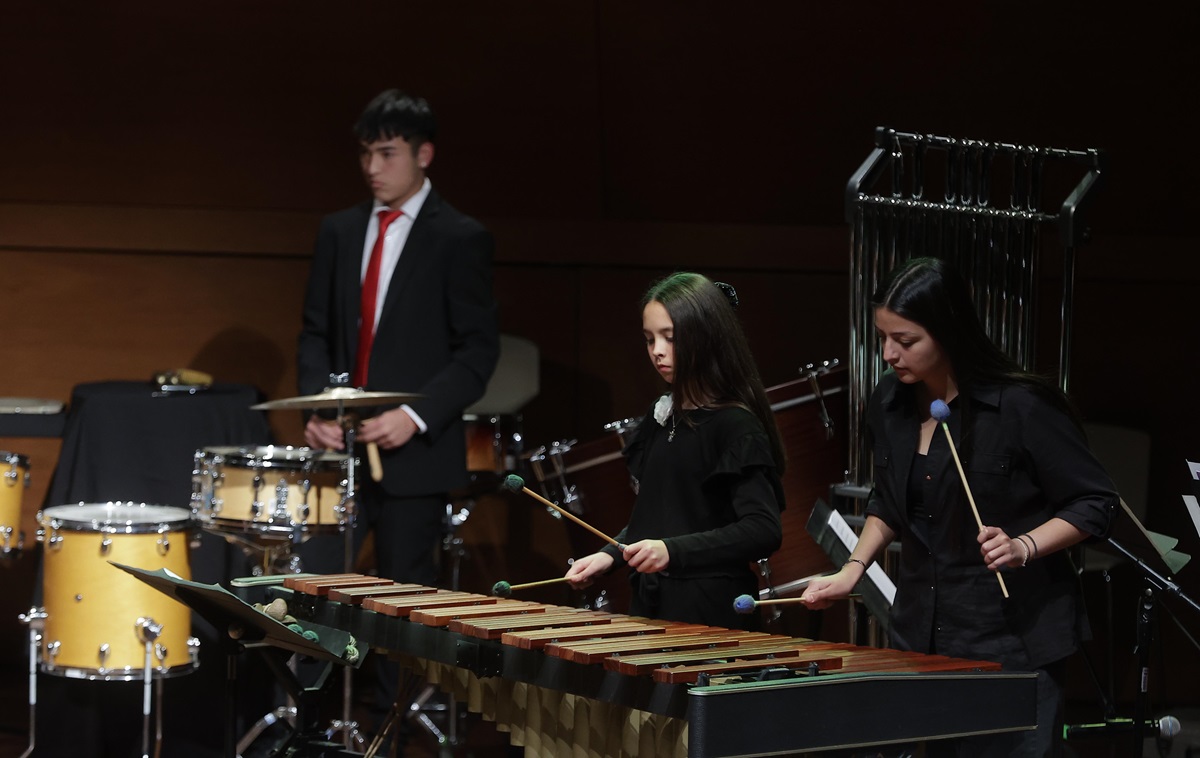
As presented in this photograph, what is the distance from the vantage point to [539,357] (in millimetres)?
6121

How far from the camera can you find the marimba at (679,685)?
2.40 m

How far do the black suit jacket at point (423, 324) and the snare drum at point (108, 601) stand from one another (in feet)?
2.37

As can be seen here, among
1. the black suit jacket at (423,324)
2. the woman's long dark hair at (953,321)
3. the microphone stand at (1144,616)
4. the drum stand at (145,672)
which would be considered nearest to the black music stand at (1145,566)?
the microphone stand at (1144,616)

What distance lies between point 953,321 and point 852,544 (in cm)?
59

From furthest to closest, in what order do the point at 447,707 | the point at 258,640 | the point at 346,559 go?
the point at 447,707 → the point at 346,559 → the point at 258,640

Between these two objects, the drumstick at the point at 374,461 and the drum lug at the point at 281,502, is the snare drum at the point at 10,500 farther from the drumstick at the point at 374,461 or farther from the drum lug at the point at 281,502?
the drumstick at the point at 374,461

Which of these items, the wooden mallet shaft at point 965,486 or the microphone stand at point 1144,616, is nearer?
the wooden mallet shaft at point 965,486

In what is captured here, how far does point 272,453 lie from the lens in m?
4.49

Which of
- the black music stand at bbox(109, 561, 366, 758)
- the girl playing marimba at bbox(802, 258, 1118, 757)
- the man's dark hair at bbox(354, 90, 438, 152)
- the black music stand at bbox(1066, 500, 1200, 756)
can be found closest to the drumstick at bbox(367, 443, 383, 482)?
the man's dark hair at bbox(354, 90, 438, 152)

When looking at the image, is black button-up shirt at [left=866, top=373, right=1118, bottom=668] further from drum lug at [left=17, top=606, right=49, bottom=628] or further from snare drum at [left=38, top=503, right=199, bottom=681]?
drum lug at [left=17, top=606, right=49, bottom=628]

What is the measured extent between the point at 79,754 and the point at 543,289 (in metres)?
2.48

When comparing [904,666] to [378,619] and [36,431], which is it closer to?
[378,619]

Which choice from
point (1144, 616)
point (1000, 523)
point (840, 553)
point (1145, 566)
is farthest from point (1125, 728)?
point (1000, 523)

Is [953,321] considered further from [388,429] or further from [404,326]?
[404,326]
